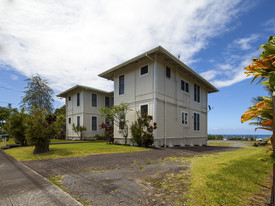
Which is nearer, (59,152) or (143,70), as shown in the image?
(59,152)

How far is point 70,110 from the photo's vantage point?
23188 mm

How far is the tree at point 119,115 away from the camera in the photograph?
13.1 meters

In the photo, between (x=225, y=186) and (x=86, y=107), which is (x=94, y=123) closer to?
(x=86, y=107)

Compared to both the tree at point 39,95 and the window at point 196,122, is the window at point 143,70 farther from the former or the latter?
the tree at point 39,95

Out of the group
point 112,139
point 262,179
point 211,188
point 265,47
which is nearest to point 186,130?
point 112,139

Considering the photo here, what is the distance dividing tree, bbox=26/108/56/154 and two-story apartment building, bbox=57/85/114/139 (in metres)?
11.3

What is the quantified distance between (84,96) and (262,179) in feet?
64.8

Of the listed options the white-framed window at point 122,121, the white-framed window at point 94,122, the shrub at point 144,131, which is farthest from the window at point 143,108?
the white-framed window at point 94,122

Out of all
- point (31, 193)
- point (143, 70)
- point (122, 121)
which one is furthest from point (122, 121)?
point (31, 193)

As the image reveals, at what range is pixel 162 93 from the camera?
12.8 metres

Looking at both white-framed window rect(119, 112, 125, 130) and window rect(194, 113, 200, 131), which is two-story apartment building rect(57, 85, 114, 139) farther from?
window rect(194, 113, 200, 131)

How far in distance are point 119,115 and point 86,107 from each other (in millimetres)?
8715

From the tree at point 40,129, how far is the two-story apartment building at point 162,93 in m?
6.62

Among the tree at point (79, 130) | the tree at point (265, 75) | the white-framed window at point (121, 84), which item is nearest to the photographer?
the tree at point (265, 75)
